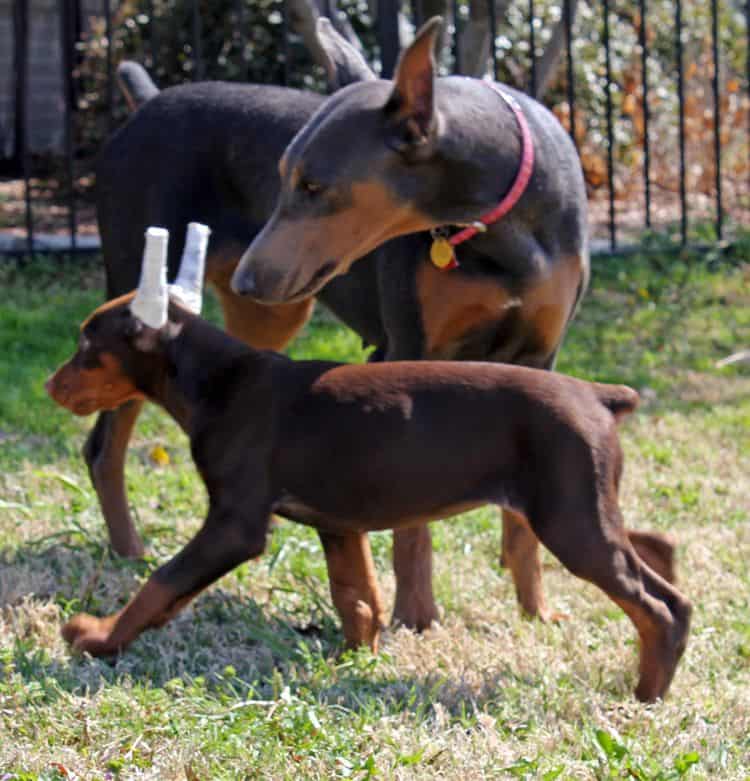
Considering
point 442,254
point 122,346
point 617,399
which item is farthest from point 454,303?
point 122,346

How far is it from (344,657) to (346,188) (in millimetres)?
1321

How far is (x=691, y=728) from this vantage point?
347cm

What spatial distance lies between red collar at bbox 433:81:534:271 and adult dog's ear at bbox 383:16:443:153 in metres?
0.32

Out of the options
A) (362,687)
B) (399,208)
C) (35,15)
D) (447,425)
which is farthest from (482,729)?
(35,15)

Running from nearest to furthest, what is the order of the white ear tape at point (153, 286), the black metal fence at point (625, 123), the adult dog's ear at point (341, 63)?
the white ear tape at point (153, 286) → the adult dog's ear at point (341, 63) → the black metal fence at point (625, 123)

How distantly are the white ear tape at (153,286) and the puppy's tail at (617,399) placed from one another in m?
1.21

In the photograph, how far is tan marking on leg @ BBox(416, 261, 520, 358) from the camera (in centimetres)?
415

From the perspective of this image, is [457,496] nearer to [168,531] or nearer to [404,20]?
[168,531]

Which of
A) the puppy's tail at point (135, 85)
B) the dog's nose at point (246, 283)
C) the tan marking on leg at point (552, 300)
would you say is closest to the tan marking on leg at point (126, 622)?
the dog's nose at point (246, 283)

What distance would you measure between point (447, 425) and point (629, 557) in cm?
60

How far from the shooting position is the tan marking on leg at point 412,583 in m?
4.30

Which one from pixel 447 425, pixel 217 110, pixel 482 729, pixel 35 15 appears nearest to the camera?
pixel 482 729

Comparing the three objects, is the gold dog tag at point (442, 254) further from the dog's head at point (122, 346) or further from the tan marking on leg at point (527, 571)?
the tan marking on leg at point (527, 571)

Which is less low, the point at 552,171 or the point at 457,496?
the point at 552,171
